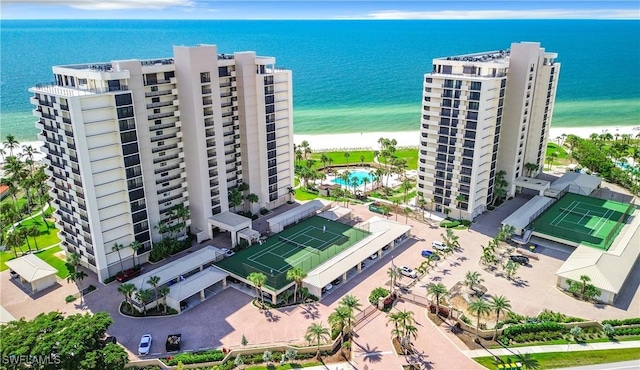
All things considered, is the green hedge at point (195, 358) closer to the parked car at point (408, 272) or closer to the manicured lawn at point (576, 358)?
the manicured lawn at point (576, 358)

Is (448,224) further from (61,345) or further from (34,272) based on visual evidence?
(34,272)

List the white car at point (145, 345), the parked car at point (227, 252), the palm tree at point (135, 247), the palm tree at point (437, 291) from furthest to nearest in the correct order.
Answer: the parked car at point (227, 252) → the palm tree at point (135, 247) → the palm tree at point (437, 291) → the white car at point (145, 345)

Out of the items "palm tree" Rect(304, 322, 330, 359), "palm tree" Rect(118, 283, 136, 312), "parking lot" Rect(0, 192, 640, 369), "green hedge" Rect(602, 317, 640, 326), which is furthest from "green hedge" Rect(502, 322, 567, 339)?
"palm tree" Rect(118, 283, 136, 312)

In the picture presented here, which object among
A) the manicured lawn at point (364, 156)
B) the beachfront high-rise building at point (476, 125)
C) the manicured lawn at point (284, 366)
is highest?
the beachfront high-rise building at point (476, 125)

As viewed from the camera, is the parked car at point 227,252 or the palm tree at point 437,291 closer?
the palm tree at point 437,291

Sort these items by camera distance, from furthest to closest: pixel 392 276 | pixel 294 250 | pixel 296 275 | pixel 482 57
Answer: pixel 482 57 → pixel 294 250 → pixel 392 276 → pixel 296 275

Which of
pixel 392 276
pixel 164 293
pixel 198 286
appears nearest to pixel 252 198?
pixel 198 286

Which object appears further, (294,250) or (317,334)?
(294,250)

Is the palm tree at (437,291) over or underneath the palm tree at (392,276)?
over

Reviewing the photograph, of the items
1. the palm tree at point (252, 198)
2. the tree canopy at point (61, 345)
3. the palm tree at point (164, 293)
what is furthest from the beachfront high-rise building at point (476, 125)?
the tree canopy at point (61, 345)
